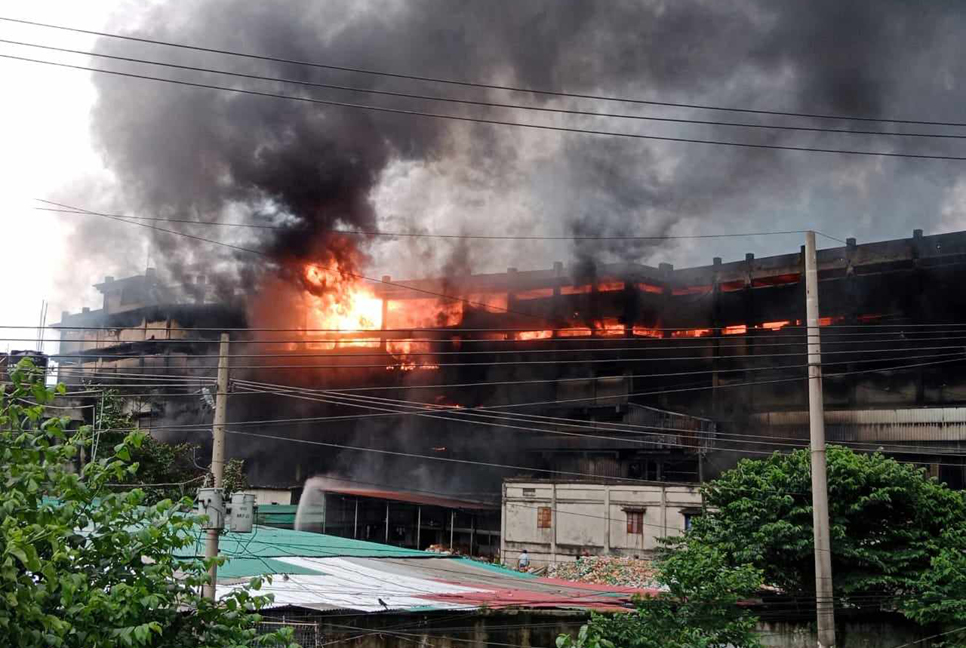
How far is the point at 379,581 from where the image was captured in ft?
55.0

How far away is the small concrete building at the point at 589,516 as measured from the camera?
106 feet

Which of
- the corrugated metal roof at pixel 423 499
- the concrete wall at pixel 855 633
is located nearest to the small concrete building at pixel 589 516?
the corrugated metal roof at pixel 423 499

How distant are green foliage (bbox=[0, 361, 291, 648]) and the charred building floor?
2675 centimetres

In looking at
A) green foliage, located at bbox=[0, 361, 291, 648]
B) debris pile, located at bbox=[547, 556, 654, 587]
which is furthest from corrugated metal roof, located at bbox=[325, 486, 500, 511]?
green foliage, located at bbox=[0, 361, 291, 648]

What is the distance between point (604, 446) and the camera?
38.4 m

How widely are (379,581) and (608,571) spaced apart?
12.8 m

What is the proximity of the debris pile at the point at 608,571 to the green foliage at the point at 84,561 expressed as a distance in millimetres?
20012

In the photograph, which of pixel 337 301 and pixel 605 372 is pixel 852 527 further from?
pixel 337 301

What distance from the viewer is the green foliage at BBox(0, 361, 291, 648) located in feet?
16.3

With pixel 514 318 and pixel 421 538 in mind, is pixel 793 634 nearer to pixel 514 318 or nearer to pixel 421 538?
pixel 421 538

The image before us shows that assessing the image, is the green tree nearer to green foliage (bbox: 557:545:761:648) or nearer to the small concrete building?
green foliage (bbox: 557:545:761:648)

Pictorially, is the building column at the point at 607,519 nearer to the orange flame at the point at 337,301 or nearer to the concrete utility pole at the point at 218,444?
the orange flame at the point at 337,301

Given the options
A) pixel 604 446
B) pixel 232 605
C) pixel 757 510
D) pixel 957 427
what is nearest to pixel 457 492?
pixel 604 446

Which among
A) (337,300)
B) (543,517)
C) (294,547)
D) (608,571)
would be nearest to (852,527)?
(608,571)
